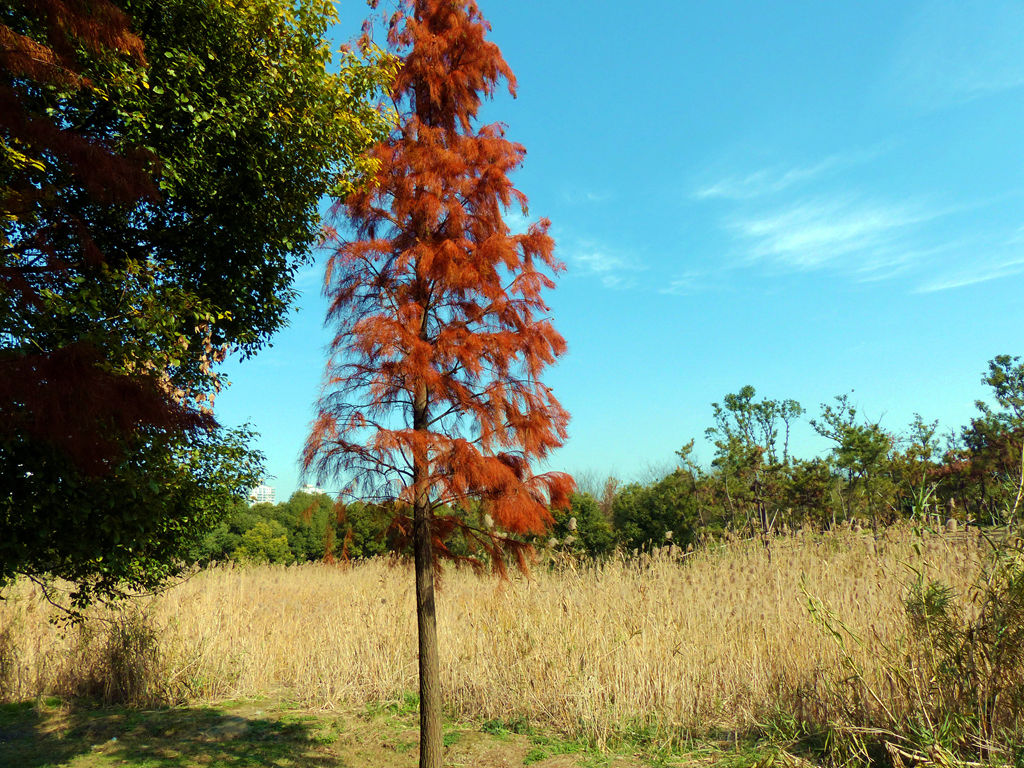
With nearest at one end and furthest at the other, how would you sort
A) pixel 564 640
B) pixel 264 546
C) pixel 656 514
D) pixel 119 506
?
1. pixel 119 506
2. pixel 564 640
3. pixel 656 514
4. pixel 264 546

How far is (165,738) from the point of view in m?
6.30

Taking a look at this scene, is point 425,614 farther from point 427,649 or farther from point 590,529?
point 590,529

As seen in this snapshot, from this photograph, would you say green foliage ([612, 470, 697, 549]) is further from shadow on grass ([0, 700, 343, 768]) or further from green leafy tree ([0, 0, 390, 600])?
green leafy tree ([0, 0, 390, 600])

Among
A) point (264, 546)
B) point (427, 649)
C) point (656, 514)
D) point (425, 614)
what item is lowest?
point (427, 649)

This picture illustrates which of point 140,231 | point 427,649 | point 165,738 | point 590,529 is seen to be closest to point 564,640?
point 427,649

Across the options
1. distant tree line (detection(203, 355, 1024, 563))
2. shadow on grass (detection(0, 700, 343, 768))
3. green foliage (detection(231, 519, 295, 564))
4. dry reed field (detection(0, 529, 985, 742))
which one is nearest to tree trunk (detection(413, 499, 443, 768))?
dry reed field (detection(0, 529, 985, 742))

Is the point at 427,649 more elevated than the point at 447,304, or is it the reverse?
the point at 447,304

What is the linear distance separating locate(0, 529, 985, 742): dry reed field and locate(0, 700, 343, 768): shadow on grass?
0.54 metres

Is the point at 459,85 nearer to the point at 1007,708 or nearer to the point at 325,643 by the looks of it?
the point at 1007,708

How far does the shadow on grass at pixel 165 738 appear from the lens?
224 inches

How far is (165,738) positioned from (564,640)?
398 cm

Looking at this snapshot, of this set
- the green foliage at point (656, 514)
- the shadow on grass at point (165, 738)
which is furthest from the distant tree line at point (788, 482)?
the shadow on grass at point (165, 738)

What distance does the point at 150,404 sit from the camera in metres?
4.09

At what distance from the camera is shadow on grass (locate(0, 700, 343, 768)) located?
224 inches
